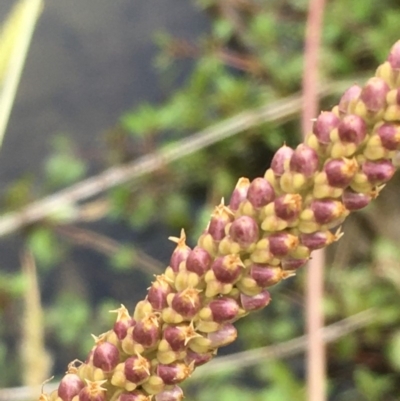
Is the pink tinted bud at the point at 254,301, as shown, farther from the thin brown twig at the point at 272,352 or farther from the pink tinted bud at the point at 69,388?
the thin brown twig at the point at 272,352

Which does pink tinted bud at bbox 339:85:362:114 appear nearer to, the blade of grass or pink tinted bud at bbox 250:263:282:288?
pink tinted bud at bbox 250:263:282:288

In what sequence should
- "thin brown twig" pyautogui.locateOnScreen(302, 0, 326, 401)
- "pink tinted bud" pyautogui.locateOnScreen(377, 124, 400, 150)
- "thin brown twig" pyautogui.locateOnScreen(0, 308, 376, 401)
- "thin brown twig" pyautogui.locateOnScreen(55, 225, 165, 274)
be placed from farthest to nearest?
1. "thin brown twig" pyautogui.locateOnScreen(55, 225, 165, 274)
2. "thin brown twig" pyautogui.locateOnScreen(0, 308, 376, 401)
3. "thin brown twig" pyautogui.locateOnScreen(302, 0, 326, 401)
4. "pink tinted bud" pyautogui.locateOnScreen(377, 124, 400, 150)

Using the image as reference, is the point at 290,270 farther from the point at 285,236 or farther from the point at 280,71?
the point at 280,71

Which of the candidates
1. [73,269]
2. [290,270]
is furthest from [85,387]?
[73,269]

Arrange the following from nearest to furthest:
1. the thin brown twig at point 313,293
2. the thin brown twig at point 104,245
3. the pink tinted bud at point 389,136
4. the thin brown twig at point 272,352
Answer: the pink tinted bud at point 389,136 < the thin brown twig at point 313,293 < the thin brown twig at point 272,352 < the thin brown twig at point 104,245

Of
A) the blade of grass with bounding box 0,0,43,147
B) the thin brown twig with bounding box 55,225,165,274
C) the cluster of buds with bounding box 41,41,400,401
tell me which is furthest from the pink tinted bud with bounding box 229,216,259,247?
the thin brown twig with bounding box 55,225,165,274

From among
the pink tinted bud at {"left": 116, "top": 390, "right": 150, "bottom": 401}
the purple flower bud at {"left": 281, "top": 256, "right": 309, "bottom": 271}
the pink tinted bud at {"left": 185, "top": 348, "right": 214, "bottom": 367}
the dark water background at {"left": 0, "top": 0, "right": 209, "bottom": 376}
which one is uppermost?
the dark water background at {"left": 0, "top": 0, "right": 209, "bottom": 376}

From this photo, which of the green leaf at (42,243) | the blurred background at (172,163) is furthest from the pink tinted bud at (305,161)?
the green leaf at (42,243)

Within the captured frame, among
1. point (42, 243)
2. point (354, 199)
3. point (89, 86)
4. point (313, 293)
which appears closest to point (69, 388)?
point (354, 199)
